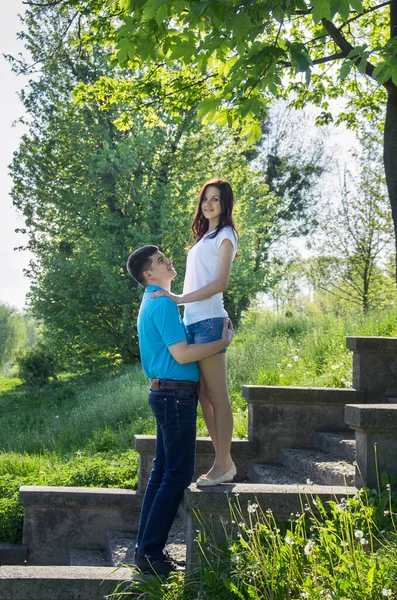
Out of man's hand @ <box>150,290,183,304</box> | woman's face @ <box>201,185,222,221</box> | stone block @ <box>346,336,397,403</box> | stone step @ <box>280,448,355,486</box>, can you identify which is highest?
woman's face @ <box>201,185,222,221</box>

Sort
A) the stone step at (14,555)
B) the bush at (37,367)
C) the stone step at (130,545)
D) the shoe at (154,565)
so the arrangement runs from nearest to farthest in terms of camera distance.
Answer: the shoe at (154,565) < the stone step at (130,545) < the stone step at (14,555) < the bush at (37,367)

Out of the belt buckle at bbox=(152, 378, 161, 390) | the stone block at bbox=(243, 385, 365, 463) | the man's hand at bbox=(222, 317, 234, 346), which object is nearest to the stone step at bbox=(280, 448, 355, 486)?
the stone block at bbox=(243, 385, 365, 463)

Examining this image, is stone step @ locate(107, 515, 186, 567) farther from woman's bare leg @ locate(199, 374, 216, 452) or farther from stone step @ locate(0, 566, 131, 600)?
woman's bare leg @ locate(199, 374, 216, 452)

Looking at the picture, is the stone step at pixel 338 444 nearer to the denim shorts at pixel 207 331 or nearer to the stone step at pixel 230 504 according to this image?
the stone step at pixel 230 504

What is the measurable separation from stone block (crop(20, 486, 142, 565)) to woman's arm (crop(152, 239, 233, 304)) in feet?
7.98

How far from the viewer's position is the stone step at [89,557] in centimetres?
597

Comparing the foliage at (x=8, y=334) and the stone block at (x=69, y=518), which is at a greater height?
the foliage at (x=8, y=334)

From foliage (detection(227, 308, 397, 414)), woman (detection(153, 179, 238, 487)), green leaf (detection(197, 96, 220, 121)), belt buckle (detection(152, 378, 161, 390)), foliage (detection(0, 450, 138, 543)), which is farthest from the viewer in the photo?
foliage (detection(227, 308, 397, 414))

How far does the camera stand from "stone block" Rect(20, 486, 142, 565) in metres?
6.57

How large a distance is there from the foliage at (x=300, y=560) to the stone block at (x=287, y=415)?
216 cm

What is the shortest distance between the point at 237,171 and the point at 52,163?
659 cm

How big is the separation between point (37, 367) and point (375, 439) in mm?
23642

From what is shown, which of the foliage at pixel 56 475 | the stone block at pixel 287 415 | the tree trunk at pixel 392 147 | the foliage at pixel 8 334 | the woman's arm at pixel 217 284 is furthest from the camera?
the foliage at pixel 8 334

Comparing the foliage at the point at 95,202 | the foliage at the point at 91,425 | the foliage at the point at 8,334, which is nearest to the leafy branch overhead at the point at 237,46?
the foliage at the point at 91,425
